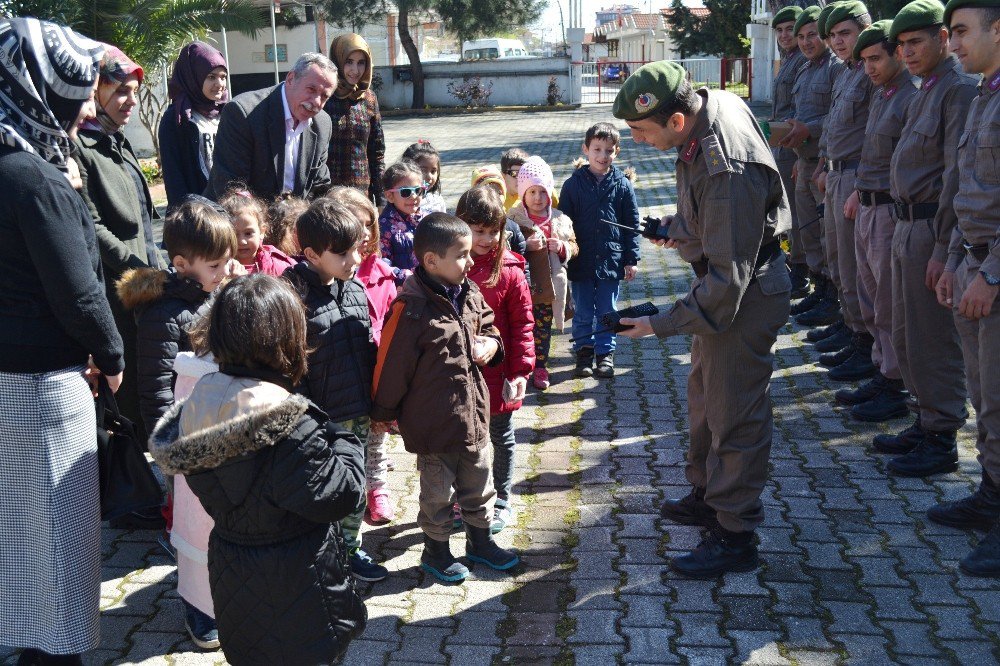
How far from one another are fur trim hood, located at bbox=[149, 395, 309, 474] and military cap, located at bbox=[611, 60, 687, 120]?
5.96 feet

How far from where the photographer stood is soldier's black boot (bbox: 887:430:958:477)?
16.2ft

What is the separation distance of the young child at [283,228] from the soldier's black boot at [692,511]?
209 centimetres

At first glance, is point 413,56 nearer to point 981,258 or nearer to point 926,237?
point 926,237

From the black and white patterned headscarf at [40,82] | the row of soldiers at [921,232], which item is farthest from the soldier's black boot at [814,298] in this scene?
the black and white patterned headscarf at [40,82]

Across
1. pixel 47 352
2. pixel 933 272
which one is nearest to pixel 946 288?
pixel 933 272

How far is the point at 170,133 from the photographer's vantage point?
5.45 m

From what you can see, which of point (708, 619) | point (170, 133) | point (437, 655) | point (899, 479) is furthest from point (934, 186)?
point (170, 133)

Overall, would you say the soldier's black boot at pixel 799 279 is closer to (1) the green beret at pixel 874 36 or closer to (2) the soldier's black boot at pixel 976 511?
(1) the green beret at pixel 874 36

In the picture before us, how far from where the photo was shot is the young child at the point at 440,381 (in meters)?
3.78

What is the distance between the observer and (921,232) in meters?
5.00

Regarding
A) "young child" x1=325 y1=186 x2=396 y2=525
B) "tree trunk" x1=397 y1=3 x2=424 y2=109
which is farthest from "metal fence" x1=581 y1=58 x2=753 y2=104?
"young child" x1=325 y1=186 x2=396 y2=525

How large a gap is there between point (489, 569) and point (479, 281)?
130 cm

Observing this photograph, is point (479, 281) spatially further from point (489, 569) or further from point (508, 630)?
point (508, 630)

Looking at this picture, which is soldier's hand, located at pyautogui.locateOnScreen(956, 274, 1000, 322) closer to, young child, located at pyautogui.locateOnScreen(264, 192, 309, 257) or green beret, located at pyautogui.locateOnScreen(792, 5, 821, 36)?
young child, located at pyautogui.locateOnScreen(264, 192, 309, 257)
